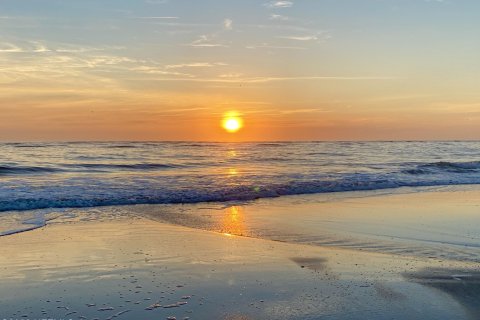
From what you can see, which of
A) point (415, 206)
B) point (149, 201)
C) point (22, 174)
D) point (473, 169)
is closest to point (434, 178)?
point (473, 169)

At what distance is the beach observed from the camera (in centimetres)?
521

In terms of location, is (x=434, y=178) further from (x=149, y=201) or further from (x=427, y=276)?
(x=427, y=276)

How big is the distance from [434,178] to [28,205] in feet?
66.0

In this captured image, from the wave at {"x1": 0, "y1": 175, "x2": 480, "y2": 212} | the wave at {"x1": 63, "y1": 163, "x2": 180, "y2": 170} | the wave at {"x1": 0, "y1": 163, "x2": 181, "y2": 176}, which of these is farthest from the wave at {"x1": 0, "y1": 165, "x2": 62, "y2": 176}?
the wave at {"x1": 0, "y1": 175, "x2": 480, "y2": 212}

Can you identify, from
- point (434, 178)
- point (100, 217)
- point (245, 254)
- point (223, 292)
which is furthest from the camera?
point (434, 178)

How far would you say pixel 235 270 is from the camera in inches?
264

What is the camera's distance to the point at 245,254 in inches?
302

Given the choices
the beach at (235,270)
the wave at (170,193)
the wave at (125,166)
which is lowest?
the beach at (235,270)

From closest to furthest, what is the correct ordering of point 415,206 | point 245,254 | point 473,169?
1. point 245,254
2. point 415,206
3. point 473,169

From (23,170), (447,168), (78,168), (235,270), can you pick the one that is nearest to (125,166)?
(78,168)

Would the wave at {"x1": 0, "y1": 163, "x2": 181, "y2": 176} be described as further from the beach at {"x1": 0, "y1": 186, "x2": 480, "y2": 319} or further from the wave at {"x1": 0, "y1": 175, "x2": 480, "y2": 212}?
the beach at {"x1": 0, "y1": 186, "x2": 480, "y2": 319}

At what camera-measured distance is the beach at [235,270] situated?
521 cm

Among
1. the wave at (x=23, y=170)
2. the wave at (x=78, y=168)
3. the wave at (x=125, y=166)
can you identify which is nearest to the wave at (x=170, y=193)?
the wave at (x=23, y=170)

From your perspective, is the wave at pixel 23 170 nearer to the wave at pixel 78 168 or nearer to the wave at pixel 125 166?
the wave at pixel 78 168
